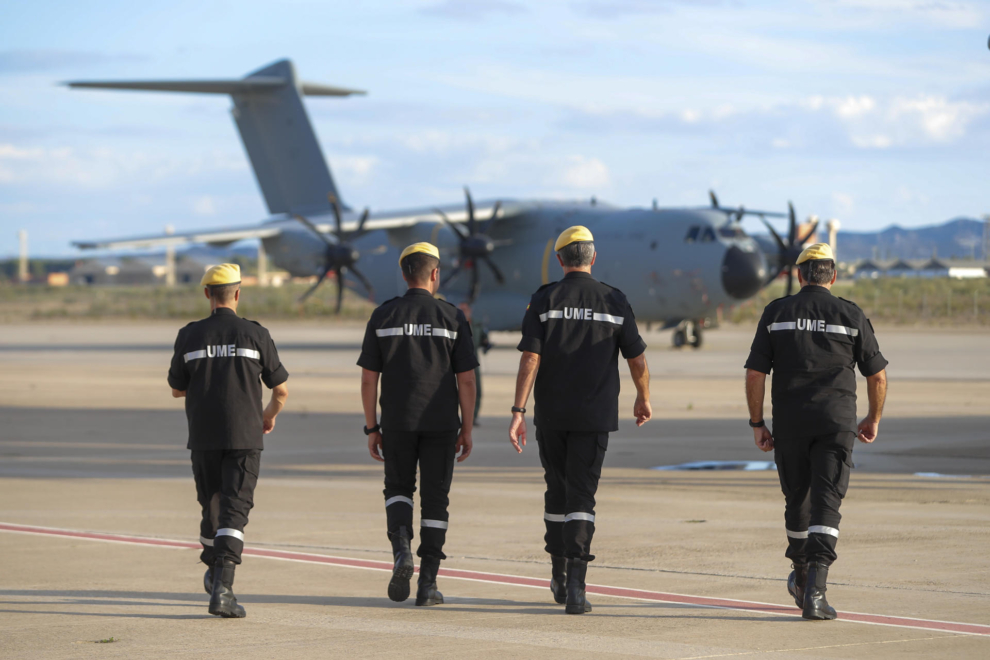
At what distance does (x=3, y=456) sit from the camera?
573 inches

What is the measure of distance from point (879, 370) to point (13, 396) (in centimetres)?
1940

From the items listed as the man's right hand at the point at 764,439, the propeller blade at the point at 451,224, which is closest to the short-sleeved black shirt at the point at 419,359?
the man's right hand at the point at 764,439

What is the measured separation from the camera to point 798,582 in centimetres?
676

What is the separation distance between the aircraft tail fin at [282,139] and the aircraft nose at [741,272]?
16.3m

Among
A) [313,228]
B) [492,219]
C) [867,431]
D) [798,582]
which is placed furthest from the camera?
[492,219]

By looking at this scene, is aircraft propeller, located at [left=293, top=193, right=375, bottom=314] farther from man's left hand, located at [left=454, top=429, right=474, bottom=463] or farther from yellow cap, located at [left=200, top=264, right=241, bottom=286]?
man's left hand, located at [left=454, top=429, right=474, bottom=463]

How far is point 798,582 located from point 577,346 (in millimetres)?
1690

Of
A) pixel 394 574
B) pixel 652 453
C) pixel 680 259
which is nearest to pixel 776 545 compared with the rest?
pixel 394 574

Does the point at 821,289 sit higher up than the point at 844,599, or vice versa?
the point at 821,289

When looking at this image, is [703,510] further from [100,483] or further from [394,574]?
[100,483]

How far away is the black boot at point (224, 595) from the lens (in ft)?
21.7

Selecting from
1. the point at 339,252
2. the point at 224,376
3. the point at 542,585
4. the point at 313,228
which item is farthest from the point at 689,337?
the point at 224,376

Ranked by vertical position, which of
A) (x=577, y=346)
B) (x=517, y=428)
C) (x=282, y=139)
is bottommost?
(x=517, y=428)

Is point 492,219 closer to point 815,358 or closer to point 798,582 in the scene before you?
point 815,358
